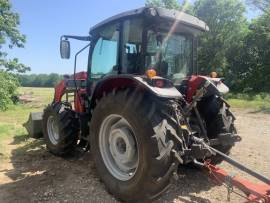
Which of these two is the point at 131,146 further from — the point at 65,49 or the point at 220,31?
the point at 220,31

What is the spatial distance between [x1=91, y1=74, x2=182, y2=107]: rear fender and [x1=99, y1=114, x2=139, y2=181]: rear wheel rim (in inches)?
17.3

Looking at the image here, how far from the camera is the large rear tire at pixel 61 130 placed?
586 cm

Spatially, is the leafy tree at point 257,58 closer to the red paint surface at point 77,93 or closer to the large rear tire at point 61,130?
the red paint surface at point 77,93

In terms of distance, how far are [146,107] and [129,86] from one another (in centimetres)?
49

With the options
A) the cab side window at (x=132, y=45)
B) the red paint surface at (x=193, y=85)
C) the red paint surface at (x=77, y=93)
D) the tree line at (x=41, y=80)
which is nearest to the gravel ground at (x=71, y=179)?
the red paint surface at (x=77, y=93)

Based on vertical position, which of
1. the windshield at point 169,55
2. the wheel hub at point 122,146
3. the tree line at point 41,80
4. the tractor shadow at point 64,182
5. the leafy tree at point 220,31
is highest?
the leafy tree at point 220,31

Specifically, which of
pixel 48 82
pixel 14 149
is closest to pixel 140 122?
pixel 14 149

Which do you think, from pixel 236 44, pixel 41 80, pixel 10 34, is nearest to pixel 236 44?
pixel 236 44

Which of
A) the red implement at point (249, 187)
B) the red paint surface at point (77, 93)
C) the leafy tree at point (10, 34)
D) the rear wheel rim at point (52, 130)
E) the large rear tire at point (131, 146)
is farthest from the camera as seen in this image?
the leafy tree at point (10, 34)

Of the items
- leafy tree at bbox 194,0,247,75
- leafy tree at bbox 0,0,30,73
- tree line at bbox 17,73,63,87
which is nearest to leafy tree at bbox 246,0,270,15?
leafy tree at bbox 194,0,247,75

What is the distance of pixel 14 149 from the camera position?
7066mm

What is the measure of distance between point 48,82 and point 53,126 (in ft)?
267

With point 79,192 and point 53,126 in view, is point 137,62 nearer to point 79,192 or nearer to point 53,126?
point 79,192

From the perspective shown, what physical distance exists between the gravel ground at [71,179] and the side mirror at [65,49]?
1.87 meters
